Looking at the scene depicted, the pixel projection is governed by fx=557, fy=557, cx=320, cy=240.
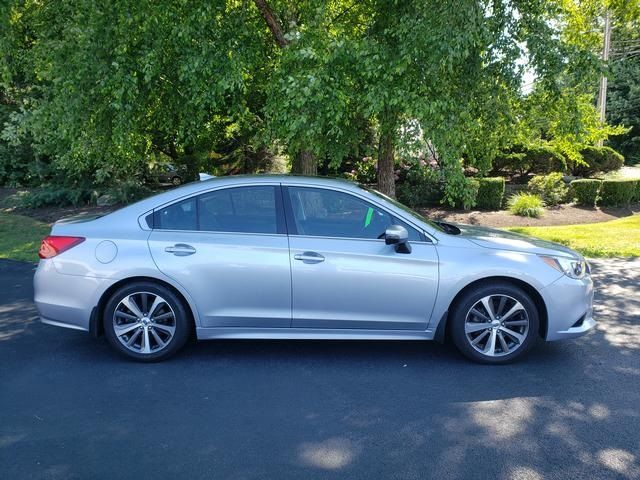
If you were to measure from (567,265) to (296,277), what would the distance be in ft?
7.58

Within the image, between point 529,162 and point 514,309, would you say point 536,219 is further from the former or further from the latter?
point 514,309

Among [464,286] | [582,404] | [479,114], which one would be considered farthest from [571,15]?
[582,404]

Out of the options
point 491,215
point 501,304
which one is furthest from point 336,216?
point 491,215

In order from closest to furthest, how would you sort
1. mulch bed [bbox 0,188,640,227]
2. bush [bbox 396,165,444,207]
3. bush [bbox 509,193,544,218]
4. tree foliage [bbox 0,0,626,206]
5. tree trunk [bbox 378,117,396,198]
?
tree foliage [bbox 0,0,626,206], tree trunk [bbox 378,117,396,198], mulch bed [bbox 0,188,640,227], bush [bbox 509,193,544,218], bush [bbox 396,165,444,207]

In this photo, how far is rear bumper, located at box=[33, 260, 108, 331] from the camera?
15.4 feet

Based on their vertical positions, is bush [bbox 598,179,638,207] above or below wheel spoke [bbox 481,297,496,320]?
above

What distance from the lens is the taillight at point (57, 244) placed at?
478 cm

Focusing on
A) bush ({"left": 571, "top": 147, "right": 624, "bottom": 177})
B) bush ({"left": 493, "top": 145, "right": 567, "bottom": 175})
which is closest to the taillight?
bush ({"left": 493, "top": 145, "right": 567, "bottom": 175})

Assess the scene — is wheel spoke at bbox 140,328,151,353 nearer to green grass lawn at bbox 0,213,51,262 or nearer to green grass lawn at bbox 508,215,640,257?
green grass lawn at bbox 0,213,51,262

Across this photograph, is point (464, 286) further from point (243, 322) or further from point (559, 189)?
point (559, 189)

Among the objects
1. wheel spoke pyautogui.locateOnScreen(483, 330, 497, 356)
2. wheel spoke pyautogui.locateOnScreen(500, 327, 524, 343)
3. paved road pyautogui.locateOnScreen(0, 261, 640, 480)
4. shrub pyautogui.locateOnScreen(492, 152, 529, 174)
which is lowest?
paved road pyautogui.locateOnScreen(0, 261, 640, 480)

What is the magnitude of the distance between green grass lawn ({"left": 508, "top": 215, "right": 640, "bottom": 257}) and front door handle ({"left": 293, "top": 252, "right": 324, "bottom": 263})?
23.9ft

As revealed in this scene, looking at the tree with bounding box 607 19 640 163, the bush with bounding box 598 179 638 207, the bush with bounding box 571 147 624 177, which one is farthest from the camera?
the tree with bounding box 607 19 640 163

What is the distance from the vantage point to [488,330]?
4.73 m
